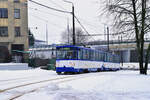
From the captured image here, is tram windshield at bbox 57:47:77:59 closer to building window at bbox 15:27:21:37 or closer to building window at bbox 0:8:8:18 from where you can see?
building window at bbox 15:27:21:37

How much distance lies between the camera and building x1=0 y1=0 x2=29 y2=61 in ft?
147

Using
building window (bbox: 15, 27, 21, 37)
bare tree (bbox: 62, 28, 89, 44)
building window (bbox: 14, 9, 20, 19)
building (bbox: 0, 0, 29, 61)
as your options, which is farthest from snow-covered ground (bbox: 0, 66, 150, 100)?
bare tree (bbox: 62, 28, 89, 44)

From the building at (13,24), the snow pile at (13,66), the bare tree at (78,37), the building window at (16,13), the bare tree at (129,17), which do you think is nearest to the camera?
the bare tree at (129,17)

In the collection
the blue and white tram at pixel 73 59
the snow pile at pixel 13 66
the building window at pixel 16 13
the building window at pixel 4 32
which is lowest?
the snow pile at pixel 13 66

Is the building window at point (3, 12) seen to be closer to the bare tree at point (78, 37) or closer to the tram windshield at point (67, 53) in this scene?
the tram windshield at point (67, 53)

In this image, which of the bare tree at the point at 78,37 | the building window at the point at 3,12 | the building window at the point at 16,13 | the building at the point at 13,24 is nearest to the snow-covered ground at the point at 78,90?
the building at the point at 13,24

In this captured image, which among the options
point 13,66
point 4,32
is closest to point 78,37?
point 4,32

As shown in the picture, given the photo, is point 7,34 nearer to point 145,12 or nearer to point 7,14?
point 7,14

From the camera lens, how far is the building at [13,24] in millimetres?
44719

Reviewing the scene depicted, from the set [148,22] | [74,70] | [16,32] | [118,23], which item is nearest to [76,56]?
[74,70]

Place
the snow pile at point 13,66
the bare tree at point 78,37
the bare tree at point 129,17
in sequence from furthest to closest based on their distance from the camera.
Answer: the bare tree at point 78,37
the snow pile at point 13,66
the bare tree at point 129,17

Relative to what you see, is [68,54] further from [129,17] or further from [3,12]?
[3,12]

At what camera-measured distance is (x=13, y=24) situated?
149ft

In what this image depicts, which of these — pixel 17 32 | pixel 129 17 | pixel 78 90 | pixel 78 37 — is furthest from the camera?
pixel 78 37
